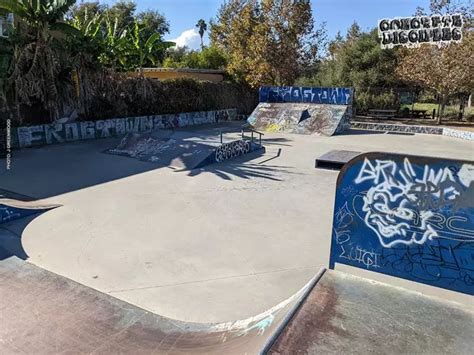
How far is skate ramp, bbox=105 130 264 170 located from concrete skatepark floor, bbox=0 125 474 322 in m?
0.43

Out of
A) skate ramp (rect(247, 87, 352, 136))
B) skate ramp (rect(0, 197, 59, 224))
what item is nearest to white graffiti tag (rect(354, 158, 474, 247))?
skate ramp (rect(0, 197, 59, 224))

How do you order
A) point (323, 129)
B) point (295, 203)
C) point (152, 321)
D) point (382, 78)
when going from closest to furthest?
point (152, 321) → point (295, 203) → point (323, 129) → point (382, 78)

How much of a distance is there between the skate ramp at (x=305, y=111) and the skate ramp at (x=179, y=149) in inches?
228

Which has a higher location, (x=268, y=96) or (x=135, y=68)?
(x=135, y=68)

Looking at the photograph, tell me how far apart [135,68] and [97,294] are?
56.5ft

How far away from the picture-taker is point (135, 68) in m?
19.4

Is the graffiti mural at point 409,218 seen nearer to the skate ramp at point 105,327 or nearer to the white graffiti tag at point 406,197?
the white graffiti tag at point 406,197

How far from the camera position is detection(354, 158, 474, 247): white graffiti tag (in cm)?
300

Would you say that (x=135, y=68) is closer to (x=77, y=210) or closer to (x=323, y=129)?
(x=323, y=129)

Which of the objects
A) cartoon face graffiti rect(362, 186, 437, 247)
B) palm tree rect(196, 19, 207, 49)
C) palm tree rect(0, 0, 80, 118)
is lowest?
cartoon face graffiti rect(362, 186, 437, 247)

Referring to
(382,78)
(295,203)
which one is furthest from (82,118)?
(382,78)

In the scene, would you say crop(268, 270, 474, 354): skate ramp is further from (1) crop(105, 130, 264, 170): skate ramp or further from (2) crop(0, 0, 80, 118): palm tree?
(2) crop(0, 0, 80, 118): palm tree

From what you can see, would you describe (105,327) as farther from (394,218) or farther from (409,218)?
(409,218)

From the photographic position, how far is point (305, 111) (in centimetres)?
1962
